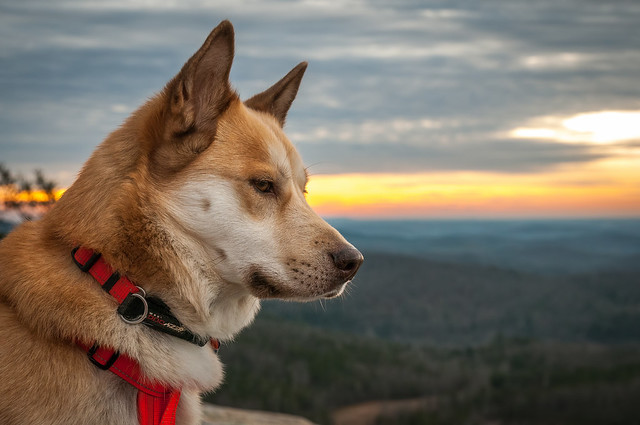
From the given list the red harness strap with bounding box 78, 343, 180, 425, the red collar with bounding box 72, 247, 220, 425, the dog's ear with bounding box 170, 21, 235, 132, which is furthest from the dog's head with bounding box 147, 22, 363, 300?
the red harness strap with bounding box 78, 343, 180, 425

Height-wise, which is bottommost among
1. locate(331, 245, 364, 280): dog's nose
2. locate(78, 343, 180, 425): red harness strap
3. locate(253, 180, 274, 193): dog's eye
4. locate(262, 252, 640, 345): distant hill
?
locate(262, 252, 640, 345): distant hill

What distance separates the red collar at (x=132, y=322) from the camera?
12.8ft

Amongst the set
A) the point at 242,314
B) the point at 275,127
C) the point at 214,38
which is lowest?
the point at 242,314

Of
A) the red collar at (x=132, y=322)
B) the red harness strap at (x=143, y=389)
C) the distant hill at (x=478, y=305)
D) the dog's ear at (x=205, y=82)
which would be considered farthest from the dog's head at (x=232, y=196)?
the distant hill at (x=478, y=305)

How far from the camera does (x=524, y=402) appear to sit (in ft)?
345

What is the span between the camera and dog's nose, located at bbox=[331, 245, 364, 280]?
430 cm

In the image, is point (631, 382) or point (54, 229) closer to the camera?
point (54, 229)

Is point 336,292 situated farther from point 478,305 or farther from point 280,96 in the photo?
point 478,305

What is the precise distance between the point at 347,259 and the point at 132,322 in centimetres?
160

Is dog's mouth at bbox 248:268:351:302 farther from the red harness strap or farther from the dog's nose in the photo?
the red harness strap

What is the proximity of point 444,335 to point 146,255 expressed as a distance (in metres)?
170

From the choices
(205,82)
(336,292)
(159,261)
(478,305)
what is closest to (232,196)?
(159,261)

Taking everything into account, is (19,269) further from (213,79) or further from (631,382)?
(631,382)

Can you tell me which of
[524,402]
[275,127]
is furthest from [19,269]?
[524,402]
